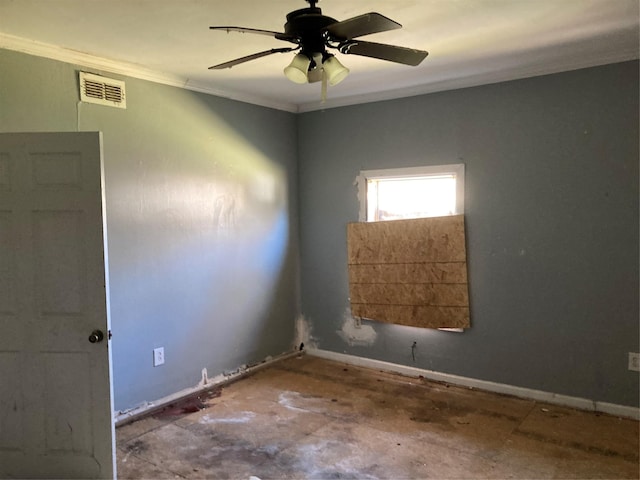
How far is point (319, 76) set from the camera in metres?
2.28

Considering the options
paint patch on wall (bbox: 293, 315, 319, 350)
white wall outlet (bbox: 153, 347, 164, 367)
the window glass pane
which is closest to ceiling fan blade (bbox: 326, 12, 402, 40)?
the window glass pane

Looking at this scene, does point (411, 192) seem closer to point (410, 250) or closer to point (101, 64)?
point (410, 250)

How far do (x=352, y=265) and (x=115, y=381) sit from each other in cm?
206

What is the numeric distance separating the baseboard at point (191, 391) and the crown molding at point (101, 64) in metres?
2.21

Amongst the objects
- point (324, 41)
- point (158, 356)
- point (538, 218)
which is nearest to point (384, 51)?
point (324, 41)

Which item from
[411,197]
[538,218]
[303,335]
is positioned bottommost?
[303,335]

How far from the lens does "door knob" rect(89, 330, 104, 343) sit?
8.14 feet

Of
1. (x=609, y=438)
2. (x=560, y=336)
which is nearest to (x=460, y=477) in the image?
(x=609, y=438)

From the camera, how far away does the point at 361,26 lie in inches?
72.8

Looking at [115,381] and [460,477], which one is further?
[115,381]

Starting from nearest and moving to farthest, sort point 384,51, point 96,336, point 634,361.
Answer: point 384,51
point 96,336
point 634,361

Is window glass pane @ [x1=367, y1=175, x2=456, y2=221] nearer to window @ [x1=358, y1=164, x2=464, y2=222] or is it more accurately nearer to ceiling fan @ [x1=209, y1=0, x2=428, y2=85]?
window @ [x1=358, y1=164, x2=464, y2=222]

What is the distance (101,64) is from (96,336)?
1733mm

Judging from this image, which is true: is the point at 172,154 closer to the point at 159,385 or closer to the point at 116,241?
the point at 116,241
